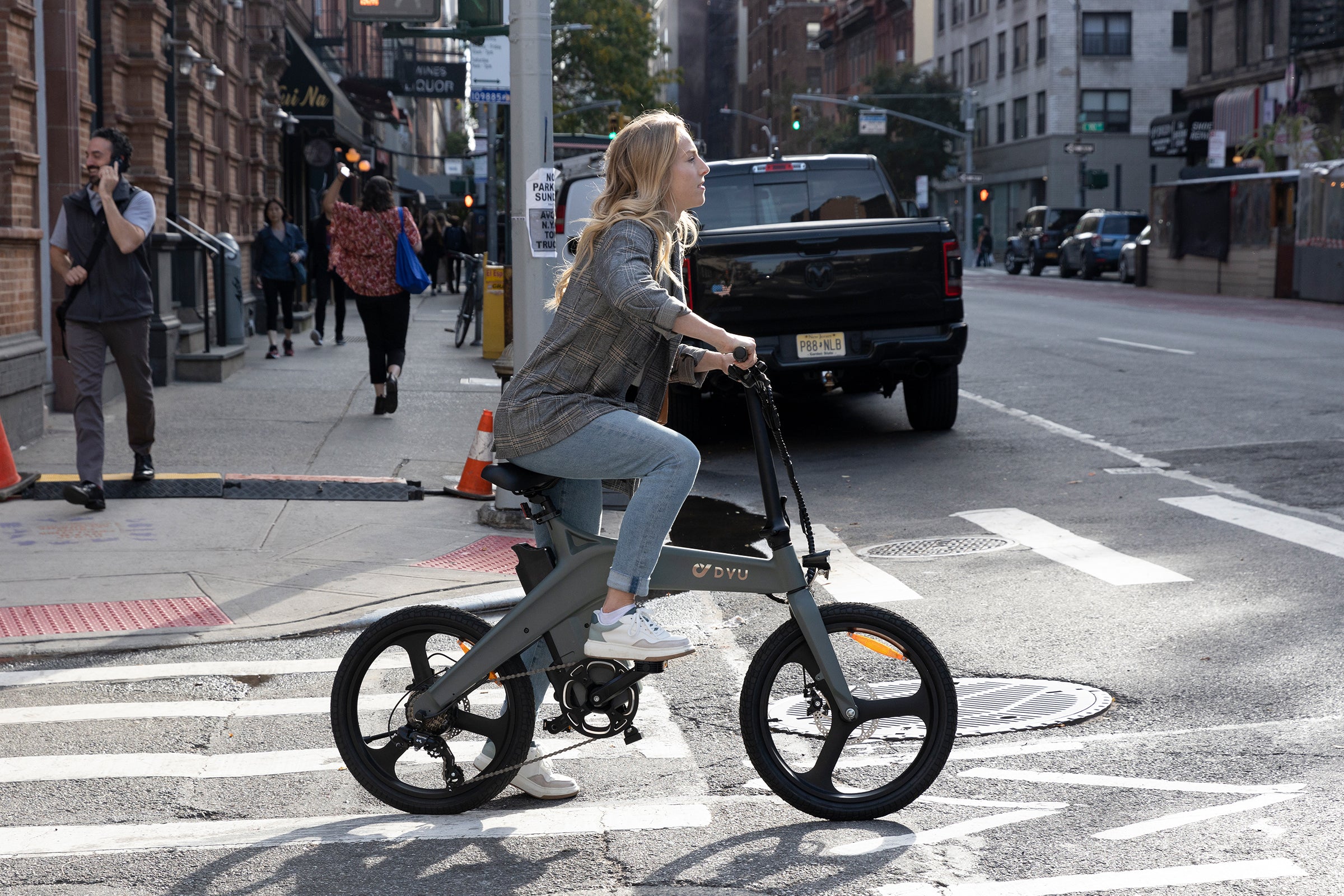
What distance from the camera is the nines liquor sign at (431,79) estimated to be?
35938mm

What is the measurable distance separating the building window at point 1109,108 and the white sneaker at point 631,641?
223 ft

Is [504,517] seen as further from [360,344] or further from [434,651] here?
[360,344]

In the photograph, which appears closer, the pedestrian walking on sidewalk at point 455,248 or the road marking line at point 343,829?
the road marking line at point 343,829

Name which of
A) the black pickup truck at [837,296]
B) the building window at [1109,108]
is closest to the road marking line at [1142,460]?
the black pickup truck at [837,296]

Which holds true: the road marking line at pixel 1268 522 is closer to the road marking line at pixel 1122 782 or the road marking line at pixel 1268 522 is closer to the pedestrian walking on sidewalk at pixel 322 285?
the road marking line at pixel 1122 782

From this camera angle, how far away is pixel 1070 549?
796 cm

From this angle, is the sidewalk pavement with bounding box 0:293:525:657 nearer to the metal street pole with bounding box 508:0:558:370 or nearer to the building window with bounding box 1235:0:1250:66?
the metal street pole with bounding box 508:0:558:370

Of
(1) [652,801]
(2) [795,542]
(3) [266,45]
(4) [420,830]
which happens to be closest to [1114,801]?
(1) [652,801]

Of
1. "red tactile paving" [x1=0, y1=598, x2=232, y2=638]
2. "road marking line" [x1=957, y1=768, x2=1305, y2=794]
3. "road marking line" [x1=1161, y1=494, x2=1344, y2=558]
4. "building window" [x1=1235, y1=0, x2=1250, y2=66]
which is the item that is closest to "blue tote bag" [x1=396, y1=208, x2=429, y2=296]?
"red tactile paving" [x1=0, y1=598, x2=232, y2=638]

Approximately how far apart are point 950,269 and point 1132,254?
33.1m

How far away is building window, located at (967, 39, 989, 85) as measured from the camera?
7606 centimetres

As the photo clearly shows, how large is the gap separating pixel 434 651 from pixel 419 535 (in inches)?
159

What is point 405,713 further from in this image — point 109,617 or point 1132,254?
point 1132,254

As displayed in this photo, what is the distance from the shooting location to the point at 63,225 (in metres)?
8.80
